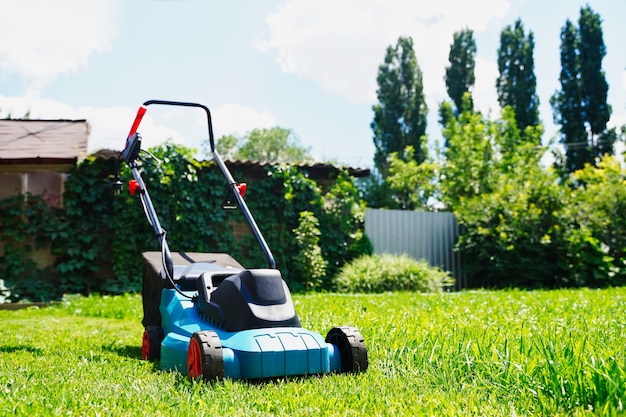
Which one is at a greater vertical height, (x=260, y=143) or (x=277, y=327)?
(x=260, y=143)

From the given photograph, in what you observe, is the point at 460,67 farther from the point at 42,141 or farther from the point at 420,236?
the point at 42,141

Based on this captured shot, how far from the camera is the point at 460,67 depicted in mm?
30109

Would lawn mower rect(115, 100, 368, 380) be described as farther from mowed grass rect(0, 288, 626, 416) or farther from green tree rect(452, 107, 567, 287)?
green tree rect(452, 107, 567, 287)

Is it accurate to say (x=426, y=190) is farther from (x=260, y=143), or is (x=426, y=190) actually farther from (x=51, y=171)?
(x=260, y=143)

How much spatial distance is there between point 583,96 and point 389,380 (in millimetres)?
27501

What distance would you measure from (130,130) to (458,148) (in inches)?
656

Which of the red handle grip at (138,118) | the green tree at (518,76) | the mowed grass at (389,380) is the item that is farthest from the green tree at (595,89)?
the red handle grip at (138,118)

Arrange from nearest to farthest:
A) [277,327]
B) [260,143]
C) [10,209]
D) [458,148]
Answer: [277,327] < [10,209] < [458,148] < [260,143]

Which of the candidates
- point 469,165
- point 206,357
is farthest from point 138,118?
point 469,165

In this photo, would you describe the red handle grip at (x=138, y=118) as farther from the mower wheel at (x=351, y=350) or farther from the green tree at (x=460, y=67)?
the green tree at (x=460, y=67)

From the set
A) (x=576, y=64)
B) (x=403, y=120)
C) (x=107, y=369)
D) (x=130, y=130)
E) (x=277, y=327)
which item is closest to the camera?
(x=277, y=327)

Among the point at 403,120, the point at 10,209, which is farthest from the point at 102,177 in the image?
the point at 403,120

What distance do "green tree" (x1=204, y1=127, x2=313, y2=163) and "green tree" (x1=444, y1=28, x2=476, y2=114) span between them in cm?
1919

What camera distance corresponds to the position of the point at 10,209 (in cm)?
988
